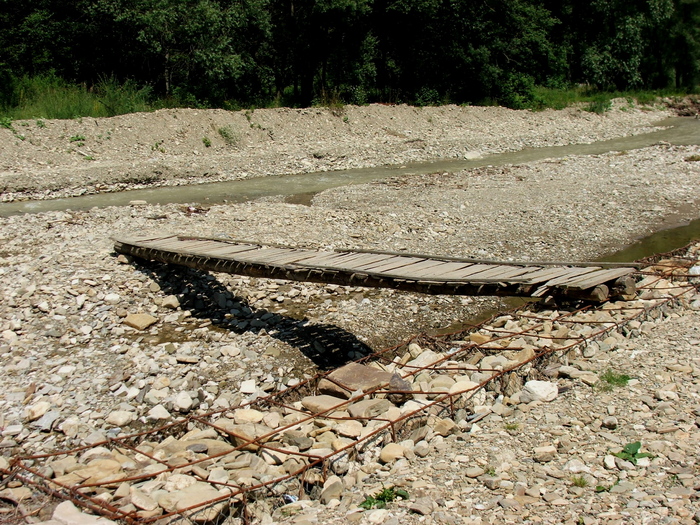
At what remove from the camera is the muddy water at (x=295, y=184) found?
1503 cm

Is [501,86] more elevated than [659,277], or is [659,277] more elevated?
[501,86]

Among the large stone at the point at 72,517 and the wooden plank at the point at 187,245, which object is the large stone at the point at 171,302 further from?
the large stone at the point at 72,517

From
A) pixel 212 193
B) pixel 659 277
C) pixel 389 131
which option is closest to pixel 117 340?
pixel 659 277

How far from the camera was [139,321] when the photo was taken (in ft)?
26.1

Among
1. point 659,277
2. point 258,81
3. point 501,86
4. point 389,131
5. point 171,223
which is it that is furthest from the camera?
point 501,86

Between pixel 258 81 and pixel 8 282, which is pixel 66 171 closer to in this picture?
pixel 8 282

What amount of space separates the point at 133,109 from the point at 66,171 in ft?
19.1

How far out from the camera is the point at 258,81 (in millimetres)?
27891

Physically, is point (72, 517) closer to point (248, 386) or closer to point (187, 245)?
point (248, 386)

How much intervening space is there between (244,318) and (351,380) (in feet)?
8.59

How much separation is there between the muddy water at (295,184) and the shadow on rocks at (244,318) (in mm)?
5876

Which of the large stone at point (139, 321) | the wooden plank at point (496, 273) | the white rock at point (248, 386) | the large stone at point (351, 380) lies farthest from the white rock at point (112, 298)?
the wooden plank at point (496, 273)

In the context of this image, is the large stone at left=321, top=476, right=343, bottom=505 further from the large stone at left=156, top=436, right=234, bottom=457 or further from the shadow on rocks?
the shadow on rocks

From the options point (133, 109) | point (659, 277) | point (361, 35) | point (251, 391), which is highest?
point (361, 35)
